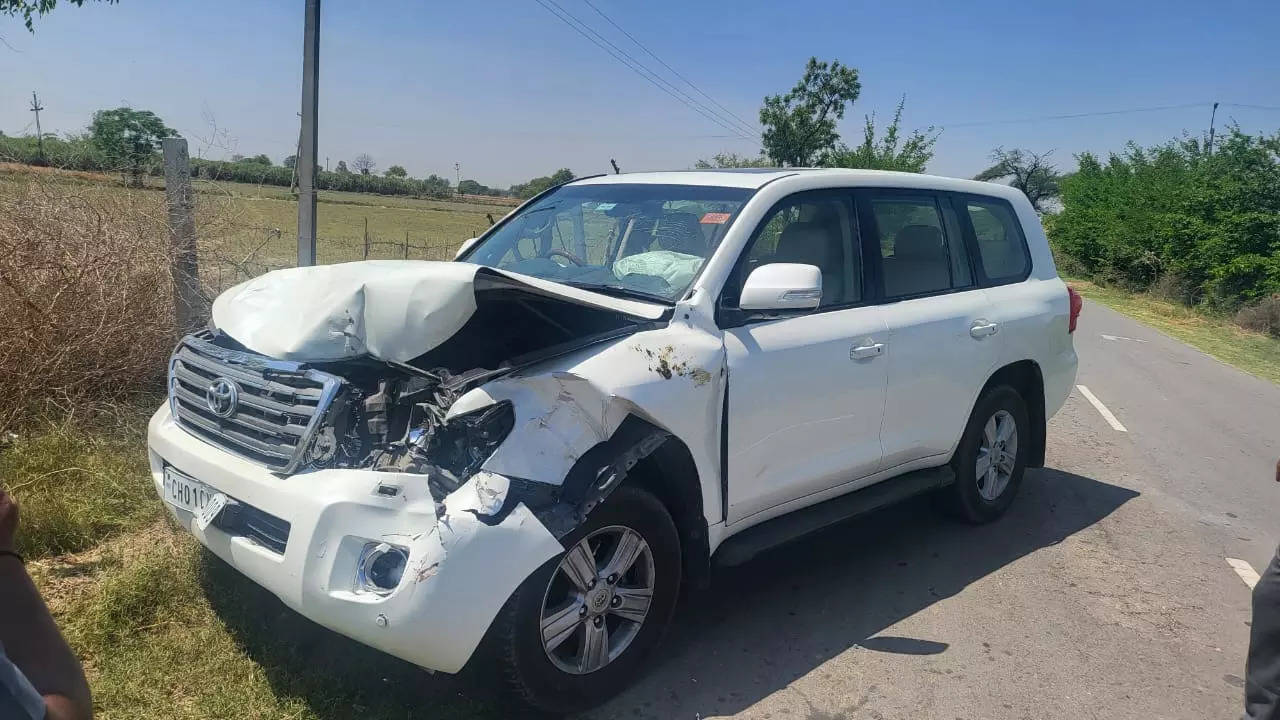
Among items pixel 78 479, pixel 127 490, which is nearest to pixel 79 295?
pixel 78 479

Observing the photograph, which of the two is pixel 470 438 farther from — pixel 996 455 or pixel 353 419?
pixel 996 455

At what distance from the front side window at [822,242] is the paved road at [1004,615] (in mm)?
1487

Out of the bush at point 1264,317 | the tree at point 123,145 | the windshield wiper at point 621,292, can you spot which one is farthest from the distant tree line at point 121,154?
the bush at point 1264,317

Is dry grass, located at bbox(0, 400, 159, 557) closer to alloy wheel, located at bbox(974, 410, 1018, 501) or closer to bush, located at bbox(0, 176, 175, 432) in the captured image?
bush, located at bbox(0, 176, 175, 432)

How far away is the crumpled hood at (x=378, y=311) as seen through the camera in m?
3.01

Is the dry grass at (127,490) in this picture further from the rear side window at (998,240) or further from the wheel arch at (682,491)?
the rear side window at (998,240)

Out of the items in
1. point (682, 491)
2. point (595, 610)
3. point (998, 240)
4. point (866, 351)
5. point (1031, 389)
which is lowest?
point (595, 610)

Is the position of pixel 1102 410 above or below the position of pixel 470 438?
below

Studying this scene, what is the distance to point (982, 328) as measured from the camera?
5.05 meters

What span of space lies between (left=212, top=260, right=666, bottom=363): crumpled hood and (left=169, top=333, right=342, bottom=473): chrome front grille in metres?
0.09

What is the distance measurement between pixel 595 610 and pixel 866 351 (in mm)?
1811

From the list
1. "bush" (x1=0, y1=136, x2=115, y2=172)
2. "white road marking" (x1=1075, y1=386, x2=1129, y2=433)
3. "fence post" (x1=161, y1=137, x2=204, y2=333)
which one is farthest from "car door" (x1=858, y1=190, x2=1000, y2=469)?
"bush" (x1=0, y1=136, x2=115, y2=172)

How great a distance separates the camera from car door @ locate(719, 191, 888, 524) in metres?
3.74

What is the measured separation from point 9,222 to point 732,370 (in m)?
4.61
